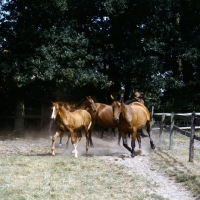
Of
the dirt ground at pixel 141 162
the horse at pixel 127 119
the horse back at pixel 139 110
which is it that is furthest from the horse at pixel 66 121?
the horse back at pixel 139 110

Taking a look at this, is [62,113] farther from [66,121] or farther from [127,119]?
[127,119]

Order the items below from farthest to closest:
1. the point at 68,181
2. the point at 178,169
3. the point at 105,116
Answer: the point at 105,116
the point at 178,169
the point at 68,181

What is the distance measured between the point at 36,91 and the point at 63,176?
1375cm

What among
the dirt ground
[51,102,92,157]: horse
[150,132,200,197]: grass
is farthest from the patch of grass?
[51,102,92,157]: horse

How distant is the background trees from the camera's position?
18.1m

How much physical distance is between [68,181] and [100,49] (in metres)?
12.8

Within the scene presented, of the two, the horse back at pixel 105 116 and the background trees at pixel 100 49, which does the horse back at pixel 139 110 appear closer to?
the horse back at pixel 105 116

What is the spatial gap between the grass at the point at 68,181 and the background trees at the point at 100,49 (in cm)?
841

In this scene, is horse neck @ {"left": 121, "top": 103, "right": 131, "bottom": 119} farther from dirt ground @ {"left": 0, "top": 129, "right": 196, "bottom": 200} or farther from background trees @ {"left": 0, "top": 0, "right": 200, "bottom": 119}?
background trees @ {"left": 0, "top": 0, "right": 200, "bottom": 119}

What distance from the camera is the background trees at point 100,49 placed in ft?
59.3

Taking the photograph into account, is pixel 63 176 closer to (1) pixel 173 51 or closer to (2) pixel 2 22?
(2) pixel 2 22

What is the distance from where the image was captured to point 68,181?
7785 millimetres

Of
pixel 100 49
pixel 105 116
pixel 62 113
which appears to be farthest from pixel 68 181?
pixel 100 49

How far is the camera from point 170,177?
870 cm
